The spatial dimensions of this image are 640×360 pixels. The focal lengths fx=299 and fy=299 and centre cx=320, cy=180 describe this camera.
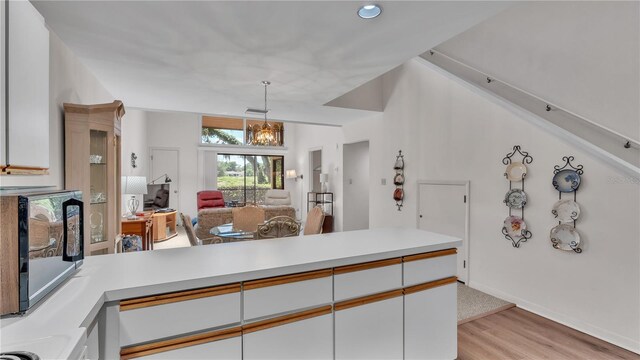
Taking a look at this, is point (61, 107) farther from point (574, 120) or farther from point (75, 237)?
point (574, 120)

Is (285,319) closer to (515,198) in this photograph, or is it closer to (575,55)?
(515,198)

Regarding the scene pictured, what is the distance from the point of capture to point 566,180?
2.76m

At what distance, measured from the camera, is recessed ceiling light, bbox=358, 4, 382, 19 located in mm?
1881

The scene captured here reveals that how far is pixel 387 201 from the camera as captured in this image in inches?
207

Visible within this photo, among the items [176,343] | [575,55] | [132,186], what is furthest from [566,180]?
[132,186]

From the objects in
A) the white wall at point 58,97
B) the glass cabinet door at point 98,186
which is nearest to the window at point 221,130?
the white wall at point 58,97

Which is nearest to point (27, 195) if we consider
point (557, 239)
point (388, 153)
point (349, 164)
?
point (557, 239)

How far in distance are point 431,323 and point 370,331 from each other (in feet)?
1.65

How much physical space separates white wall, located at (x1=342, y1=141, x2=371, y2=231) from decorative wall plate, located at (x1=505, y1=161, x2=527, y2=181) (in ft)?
12.8

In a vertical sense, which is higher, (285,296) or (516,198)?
(516,198)

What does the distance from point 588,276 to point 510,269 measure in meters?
0.71

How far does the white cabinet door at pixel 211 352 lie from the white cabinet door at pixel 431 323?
103 cm

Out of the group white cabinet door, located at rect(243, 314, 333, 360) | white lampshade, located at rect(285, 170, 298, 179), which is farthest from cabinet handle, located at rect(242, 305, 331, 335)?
white lampshade, located at rect(285, 170, 298, 179)

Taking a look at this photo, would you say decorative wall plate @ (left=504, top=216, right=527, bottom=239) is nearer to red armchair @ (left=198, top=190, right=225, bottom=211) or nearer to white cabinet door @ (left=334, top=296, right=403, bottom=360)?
white cabinet door @ (left=334, top=296, right=403, bottom=360)
